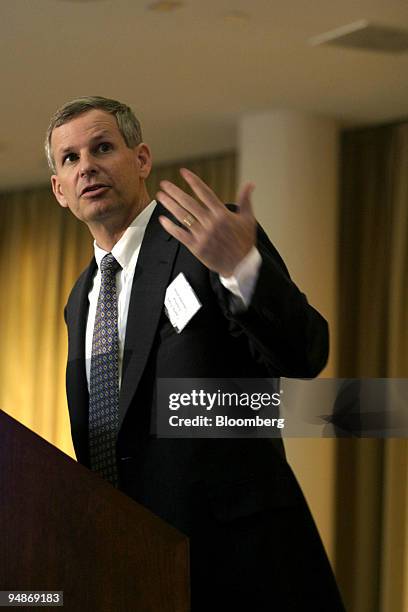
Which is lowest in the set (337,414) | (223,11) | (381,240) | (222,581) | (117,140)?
(222,581)

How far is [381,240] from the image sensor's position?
6.36 meters

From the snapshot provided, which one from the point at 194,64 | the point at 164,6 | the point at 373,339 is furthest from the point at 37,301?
the point at 164,6

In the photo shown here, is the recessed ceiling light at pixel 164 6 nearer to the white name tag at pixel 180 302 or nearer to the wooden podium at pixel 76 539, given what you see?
the white name tag at pixel 180 302

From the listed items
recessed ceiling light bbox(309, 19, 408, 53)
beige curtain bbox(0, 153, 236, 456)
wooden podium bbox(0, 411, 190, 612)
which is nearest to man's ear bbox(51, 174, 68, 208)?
wooden podium bbox(0, 411, 190, 612)

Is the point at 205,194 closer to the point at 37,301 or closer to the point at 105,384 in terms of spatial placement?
the point at 105,384

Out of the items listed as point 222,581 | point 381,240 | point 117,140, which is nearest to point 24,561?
point 222,581

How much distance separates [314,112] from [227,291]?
4634 mm

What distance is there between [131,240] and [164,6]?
9.16 ft

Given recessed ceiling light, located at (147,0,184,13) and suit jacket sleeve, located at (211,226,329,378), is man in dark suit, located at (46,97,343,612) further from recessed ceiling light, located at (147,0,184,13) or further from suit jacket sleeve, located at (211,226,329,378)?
recessed ceiling light, located at (147,0,184,13)

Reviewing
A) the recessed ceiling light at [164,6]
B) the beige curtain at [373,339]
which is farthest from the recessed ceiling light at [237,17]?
the beige curtain at [373,339]

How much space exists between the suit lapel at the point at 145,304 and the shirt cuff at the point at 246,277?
8.3 inches

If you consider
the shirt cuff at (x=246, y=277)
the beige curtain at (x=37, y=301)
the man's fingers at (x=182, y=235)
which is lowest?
the shirt cuff at (x=246, y=277)

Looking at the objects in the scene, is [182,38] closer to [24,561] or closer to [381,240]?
[381,240]

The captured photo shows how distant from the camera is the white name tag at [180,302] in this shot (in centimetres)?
175
